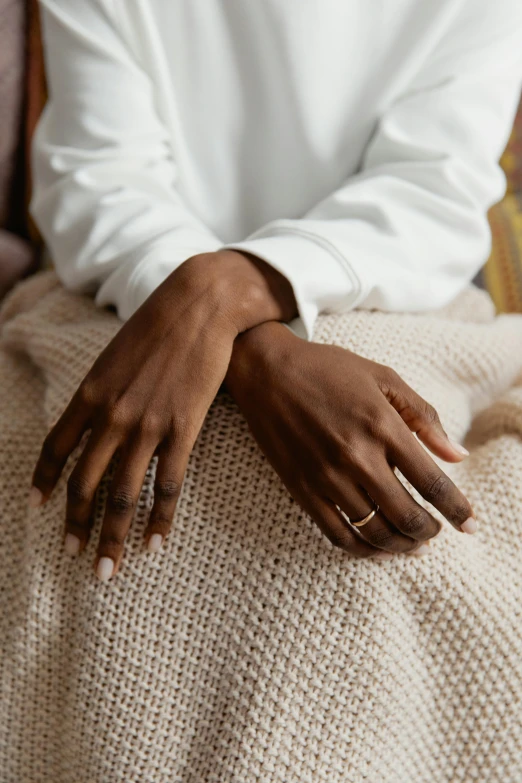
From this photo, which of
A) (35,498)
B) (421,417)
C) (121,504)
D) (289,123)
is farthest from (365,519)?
(289,123)

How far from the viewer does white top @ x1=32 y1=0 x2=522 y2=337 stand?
771mm

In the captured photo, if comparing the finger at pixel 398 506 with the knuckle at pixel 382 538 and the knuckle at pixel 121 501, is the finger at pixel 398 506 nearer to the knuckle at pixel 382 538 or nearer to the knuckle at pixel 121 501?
the knuckle at pixel 382 538

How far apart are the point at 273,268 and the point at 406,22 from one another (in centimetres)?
36

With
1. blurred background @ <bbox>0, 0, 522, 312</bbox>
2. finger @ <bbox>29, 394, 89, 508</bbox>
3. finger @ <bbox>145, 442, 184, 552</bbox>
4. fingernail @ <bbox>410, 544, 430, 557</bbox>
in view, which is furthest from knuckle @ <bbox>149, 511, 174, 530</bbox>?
blurred background @ <bbox>0, 0, 522, 312</bbox>

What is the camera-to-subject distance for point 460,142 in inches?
31.1

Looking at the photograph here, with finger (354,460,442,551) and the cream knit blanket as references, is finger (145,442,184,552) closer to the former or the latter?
the cream knit blanket

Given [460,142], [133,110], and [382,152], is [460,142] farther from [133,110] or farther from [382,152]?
[133,110]

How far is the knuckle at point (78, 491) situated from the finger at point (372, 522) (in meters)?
0.22

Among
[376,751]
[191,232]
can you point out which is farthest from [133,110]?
[376,751]

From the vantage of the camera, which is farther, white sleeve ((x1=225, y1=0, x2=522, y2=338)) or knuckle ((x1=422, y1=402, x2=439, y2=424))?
white sleeve ((x1=225, y1=0, x2=522, y2=338))

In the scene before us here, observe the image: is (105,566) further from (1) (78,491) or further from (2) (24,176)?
(2) (24,176)

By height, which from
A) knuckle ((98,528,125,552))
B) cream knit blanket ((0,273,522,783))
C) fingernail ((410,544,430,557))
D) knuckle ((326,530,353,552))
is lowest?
cream knit blanket ((0,273,522,783))

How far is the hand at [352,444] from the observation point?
569 mm

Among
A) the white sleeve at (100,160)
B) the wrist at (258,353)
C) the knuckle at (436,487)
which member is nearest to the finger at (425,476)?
the knuckle at (436,487)
